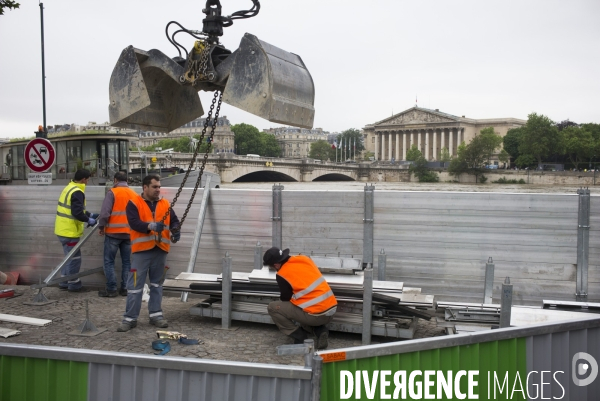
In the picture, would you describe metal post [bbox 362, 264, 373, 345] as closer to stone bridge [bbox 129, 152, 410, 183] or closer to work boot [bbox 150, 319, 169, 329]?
work boot [bbox 150, 319, 169, 329]

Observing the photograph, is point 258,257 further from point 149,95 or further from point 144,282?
point 149,95

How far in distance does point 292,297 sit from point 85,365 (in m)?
2.96

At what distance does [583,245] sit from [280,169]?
60.1 m

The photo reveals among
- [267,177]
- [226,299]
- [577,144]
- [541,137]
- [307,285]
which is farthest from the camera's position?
[541,137]

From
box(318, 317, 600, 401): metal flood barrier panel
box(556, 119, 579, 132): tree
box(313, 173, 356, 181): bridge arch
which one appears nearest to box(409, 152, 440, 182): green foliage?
box(313, 173, 356, 181): bridge arch

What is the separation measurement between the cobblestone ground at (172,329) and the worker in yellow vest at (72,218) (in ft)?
2.57

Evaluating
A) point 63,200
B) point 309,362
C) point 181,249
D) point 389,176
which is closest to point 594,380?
point 309,362

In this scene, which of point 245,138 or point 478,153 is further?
point 245,138

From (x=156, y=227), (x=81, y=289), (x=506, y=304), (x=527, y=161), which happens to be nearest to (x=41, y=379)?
(x=156, y=227)

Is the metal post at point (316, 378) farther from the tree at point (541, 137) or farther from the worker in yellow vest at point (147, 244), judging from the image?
the tree at point (541, 137)

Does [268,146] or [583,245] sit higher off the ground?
[268,146]

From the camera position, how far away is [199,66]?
550 centimetres

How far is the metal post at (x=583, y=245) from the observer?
23.5 ft

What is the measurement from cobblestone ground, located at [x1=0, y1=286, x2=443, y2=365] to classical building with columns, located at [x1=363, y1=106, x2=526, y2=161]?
11854 centimetres
